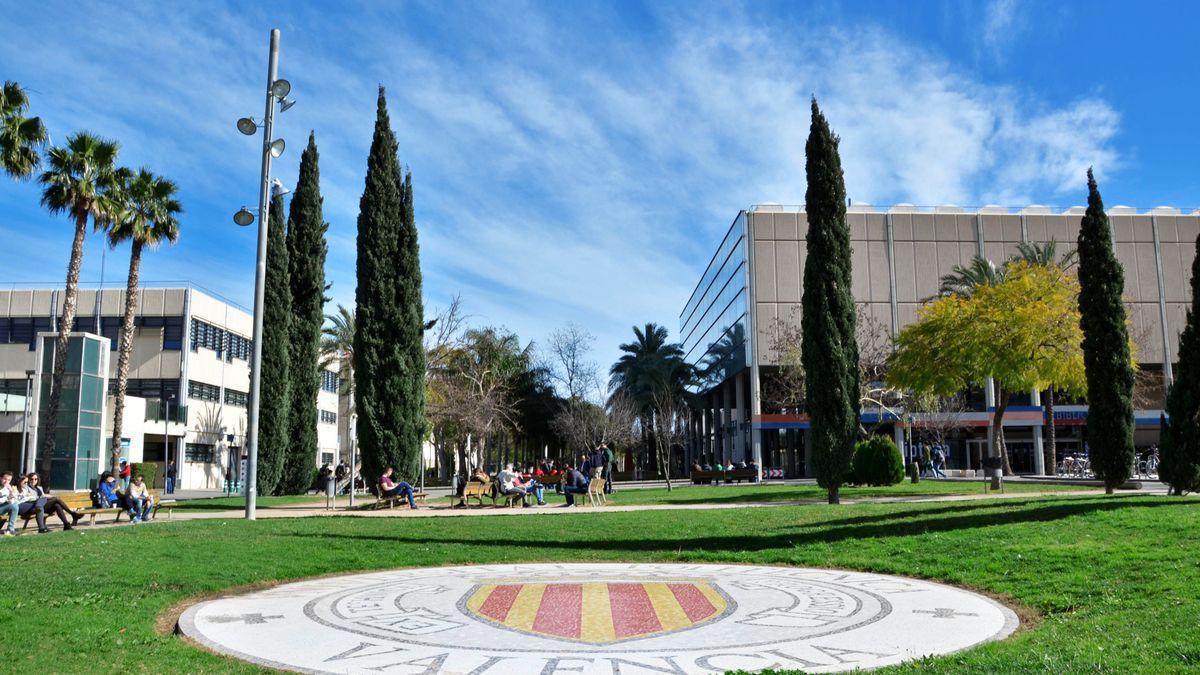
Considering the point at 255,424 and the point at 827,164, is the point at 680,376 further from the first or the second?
the point at 255,424

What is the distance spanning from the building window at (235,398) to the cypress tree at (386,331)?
28487 mm

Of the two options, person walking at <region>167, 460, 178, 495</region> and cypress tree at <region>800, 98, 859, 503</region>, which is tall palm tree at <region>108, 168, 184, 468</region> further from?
cypress tree at <region>800, 98, 859, 503</region>

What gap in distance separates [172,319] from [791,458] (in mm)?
37286

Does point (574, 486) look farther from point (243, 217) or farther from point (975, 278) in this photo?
point (975, 278)

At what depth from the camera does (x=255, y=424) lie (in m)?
18.7

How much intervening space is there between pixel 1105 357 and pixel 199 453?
4268 cm

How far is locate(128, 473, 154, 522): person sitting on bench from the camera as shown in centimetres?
1906

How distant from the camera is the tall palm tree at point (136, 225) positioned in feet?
107

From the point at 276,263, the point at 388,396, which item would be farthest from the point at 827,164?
the point at 276,263

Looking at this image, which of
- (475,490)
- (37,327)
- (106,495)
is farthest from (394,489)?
(37,327)

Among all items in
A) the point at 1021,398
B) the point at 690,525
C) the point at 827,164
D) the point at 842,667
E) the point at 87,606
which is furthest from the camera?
the point at 1021,398

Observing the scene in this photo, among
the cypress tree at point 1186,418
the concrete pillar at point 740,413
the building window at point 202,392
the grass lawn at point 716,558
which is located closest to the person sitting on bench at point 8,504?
the grass lawn at point 716,558

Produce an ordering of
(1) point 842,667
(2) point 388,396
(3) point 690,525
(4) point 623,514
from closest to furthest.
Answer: (1) point 842,667 → (3) point 690,525 → (4) point 623,514 → (2) point 388,396

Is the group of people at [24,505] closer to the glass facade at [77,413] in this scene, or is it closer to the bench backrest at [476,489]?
the bench backrest at [476,489]
